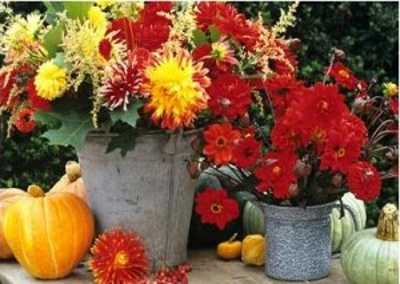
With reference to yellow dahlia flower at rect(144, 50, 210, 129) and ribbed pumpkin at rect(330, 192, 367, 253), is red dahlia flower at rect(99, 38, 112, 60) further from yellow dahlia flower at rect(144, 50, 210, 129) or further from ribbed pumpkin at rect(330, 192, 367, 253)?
ribbed pumpkin at rect(330, 192, 367, 253)

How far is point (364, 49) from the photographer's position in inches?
112

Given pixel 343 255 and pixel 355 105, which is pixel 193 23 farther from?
pixel 343 255

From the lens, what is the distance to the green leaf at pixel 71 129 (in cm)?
134

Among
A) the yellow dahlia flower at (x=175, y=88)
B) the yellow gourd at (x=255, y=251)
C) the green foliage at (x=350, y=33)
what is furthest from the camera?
the green foliage at (x=350, y=33)

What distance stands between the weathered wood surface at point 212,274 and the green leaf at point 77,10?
42 cm

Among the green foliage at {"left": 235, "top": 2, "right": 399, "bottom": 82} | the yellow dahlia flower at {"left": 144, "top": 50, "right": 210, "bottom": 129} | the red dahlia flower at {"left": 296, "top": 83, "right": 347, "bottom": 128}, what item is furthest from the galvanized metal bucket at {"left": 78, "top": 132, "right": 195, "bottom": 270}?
the green foliage at {"left": 235, "top": 2, "right": 399, "bottom": 82}

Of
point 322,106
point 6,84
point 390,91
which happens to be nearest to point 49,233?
point 6,84

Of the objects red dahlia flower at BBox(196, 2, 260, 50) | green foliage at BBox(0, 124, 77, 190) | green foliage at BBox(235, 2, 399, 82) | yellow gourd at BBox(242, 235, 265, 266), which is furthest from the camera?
green foliage at BBox(235, 2, 399, 82)

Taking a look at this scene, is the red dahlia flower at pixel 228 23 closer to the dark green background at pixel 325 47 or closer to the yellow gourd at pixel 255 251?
the yellow gourd at pixel 255 251

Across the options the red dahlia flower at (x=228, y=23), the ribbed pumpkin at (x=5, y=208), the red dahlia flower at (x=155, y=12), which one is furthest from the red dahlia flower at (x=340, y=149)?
the ribbed pumpkin at (x=5, y=208)

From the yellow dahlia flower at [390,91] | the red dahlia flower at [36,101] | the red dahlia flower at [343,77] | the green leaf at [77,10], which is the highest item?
the green leaf at [77,10]

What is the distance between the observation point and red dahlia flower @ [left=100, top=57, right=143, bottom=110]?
132cm

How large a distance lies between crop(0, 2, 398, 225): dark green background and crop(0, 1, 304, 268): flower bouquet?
110cm

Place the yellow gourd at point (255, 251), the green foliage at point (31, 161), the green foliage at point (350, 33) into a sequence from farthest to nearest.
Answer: the green foliage at point (350, 33) < the green foliage at point (31, 161) < the yellow gourd at point (255, 251)
